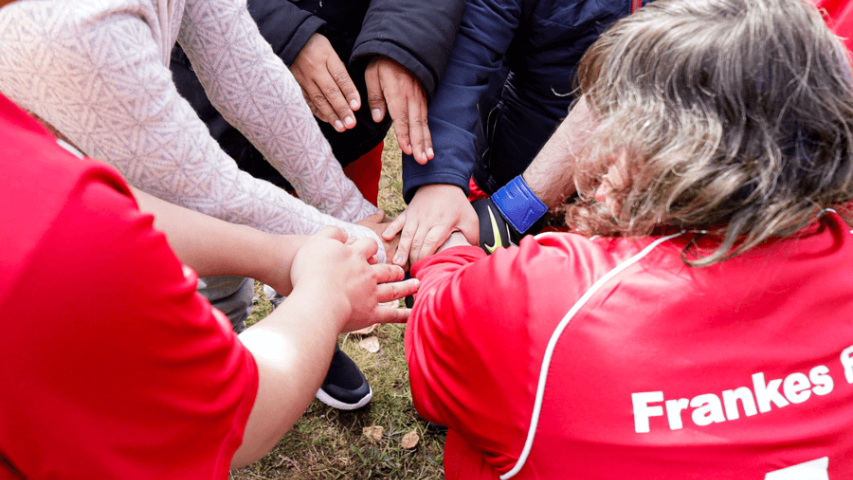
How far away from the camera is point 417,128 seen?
1.76 metres

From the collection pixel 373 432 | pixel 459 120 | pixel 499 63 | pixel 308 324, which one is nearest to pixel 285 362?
pixel 308 324

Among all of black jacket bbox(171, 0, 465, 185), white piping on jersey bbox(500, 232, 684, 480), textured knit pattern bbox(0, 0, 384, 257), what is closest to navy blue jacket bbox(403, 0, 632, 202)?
black jacket bbox(171, 0, 465, 185)

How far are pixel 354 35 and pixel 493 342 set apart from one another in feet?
3.95

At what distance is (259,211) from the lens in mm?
1316

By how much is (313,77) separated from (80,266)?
1221 millimetres

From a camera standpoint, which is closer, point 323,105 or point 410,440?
point 323,105

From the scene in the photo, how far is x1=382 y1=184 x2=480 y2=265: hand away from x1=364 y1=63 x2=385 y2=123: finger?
0.28 meters

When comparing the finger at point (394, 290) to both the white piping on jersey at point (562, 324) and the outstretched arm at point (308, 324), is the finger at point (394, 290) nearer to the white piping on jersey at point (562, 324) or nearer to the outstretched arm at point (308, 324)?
the outstretched arm at point (308, 324)

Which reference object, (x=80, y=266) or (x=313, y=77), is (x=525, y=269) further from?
(x=313, y=77)

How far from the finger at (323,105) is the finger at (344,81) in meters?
0.03

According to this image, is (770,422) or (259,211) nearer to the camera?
(770,422)

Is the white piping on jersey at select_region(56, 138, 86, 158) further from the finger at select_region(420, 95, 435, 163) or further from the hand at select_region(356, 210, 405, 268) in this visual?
the finger at select_region(420, 95, 435, 163)

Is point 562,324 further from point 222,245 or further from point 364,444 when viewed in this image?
point 364,444

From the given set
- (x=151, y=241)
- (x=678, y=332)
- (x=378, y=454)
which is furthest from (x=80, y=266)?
(x=378, y=454)
